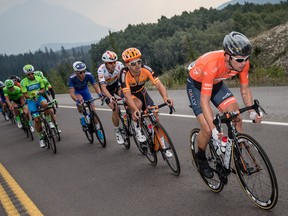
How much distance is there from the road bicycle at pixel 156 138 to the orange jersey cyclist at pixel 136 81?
0.52 ft

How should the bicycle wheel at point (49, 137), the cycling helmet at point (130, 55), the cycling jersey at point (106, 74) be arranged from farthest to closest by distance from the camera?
the bicycle wheel at point (49, 137) < the cycling jersey at point (106, 74) < the cycling helmet at point (130, 55)

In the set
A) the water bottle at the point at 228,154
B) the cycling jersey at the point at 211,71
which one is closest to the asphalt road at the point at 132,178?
the water bottle at the point at 228,154

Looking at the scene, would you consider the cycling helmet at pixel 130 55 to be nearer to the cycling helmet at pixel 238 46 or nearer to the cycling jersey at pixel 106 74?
the cycling jersey at pixel 106 74

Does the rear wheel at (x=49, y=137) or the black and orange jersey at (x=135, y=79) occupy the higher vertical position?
the black and orange jersey at (x=135, y=79)

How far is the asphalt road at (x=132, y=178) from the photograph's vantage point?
4492 millimetres

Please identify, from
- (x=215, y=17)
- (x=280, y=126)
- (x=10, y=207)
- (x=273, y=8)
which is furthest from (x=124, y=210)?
(x=215, y=17)

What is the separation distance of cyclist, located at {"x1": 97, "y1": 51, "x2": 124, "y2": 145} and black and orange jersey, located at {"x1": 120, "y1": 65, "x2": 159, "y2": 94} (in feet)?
3.18

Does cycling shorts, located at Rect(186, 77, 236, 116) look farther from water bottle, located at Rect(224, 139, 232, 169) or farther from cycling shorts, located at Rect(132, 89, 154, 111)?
cycling shorts, located at Rect(132, 89, 154, 111)

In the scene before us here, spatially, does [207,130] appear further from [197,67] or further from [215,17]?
[215,17]

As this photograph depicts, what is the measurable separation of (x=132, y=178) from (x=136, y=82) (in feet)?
5.97

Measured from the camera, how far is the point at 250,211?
390 cm

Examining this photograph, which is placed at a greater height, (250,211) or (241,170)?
(241,170)

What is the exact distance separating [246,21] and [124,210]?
336 ft

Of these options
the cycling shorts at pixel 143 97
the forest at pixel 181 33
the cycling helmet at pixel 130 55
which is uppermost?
the forest at pixel 181 33
